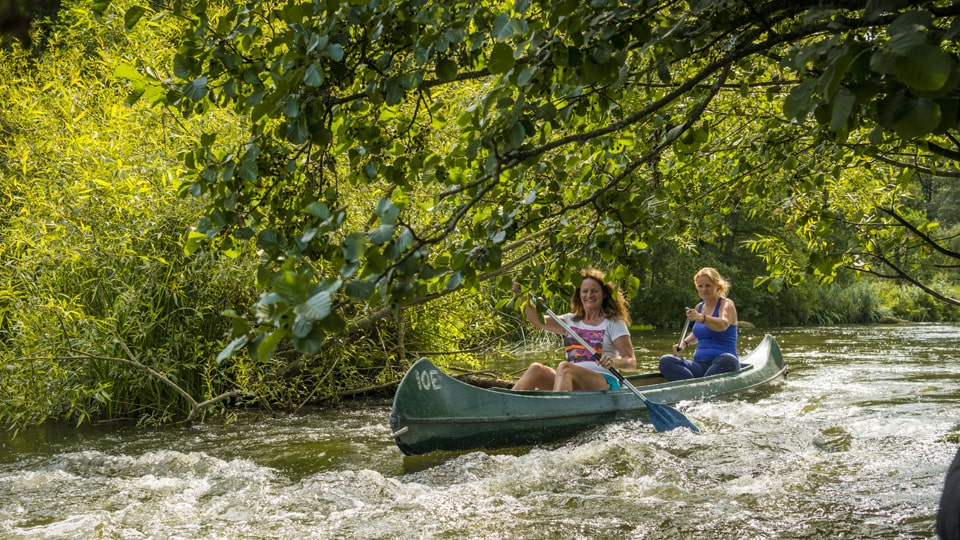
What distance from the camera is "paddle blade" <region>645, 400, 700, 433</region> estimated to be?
6348 millimetres

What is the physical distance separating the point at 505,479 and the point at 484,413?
33.2 inches

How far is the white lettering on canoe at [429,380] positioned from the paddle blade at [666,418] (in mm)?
1693

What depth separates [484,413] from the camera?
19.4 feet

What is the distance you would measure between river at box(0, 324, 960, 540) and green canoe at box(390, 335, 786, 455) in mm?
118

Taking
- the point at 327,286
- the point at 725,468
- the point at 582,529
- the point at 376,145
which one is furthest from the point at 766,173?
the point at 327,286

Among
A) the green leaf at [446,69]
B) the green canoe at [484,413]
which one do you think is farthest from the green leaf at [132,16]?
the green canoe at [484,413]

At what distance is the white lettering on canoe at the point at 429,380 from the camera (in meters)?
5.75

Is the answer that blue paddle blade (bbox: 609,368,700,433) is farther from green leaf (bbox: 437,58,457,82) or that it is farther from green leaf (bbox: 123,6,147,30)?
green leaf (bbox: 123,6,147,30)

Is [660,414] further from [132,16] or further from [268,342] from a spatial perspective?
[268,342]

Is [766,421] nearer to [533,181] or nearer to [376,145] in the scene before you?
[533,181]

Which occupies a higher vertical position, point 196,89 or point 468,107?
point 196,89

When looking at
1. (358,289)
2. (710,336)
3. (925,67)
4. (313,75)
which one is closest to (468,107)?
(313,75)

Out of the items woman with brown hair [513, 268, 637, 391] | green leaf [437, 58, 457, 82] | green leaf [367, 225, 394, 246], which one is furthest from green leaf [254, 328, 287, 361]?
woman with brown hair [513, 268, 637, 391]

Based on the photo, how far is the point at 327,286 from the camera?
4.91 ft
